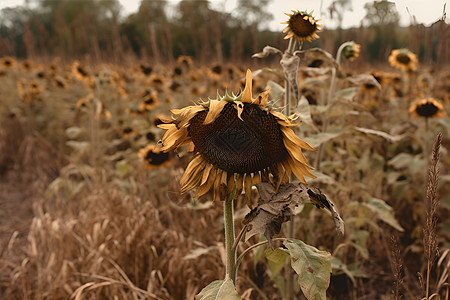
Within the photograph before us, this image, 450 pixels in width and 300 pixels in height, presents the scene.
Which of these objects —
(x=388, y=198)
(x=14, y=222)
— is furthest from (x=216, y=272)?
(x=14, y=222)

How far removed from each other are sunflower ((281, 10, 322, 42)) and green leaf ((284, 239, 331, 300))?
0.78 metres

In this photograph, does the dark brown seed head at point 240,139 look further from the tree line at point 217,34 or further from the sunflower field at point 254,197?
the tree line at point 217,34

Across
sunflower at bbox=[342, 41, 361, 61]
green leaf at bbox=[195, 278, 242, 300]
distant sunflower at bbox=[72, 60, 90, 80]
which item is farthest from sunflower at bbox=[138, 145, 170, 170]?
distant sunflower at bbox=[72, 60, 90, 80]

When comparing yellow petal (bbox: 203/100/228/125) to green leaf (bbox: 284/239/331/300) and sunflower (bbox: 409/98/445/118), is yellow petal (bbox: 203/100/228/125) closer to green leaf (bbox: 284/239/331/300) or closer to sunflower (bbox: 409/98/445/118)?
green leaf (bbox: 284/239/331/300)

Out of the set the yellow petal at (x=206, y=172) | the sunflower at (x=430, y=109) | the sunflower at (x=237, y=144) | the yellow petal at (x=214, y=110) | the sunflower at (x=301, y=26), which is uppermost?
the sunflower at (x=301, y=26)

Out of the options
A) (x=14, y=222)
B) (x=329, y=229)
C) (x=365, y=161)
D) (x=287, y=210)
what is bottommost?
(x=14, y=222)

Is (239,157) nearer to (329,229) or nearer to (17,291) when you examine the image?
(329,229)

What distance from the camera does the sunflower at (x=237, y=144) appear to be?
96 centimetres

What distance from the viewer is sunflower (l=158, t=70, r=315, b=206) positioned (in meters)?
0.96

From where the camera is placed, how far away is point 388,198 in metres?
2.60

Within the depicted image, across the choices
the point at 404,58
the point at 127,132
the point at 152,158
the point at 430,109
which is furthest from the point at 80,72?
the point at 430,109

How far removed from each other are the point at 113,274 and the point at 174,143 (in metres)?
1.17

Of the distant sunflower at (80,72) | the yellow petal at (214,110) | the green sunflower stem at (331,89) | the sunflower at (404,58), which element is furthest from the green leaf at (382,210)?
the distant sunflower at (80,72)

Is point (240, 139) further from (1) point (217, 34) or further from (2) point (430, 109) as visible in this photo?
(1) point (217, 34)
